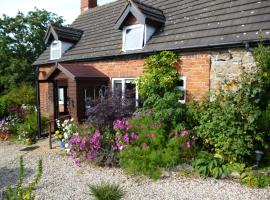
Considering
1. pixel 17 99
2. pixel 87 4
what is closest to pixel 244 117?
pixel 17 99

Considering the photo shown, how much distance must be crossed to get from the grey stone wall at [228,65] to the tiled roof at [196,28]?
0.33 meters

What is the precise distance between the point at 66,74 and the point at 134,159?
17.3 ft

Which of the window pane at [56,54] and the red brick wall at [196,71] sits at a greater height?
the window pane at [56,54]

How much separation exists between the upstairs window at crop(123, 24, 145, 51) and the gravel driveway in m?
5.13

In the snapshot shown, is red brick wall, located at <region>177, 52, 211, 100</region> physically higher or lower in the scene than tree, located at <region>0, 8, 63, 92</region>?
lower

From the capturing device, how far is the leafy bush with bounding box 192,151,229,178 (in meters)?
5.72

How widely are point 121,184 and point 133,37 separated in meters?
6.38

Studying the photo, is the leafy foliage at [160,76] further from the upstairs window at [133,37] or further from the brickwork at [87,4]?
the brickwork at [87,4]

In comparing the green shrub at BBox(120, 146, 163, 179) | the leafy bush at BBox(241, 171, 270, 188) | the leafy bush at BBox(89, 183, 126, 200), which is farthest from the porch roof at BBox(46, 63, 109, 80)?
the leafy bush at BBox(241, 171, 270, 188)

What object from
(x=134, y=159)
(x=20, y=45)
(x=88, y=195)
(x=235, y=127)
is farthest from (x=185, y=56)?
(x=20, y=45)

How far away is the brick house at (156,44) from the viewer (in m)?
7.13

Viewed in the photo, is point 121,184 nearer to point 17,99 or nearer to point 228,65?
point 228,65

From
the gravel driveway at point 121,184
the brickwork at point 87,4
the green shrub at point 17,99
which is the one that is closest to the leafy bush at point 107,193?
the gravel driveway at point 121,184

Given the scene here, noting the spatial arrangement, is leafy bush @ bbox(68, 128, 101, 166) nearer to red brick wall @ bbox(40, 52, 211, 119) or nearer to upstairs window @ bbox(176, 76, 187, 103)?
red brick wall @ bbox(40, 52, 211, 119)
